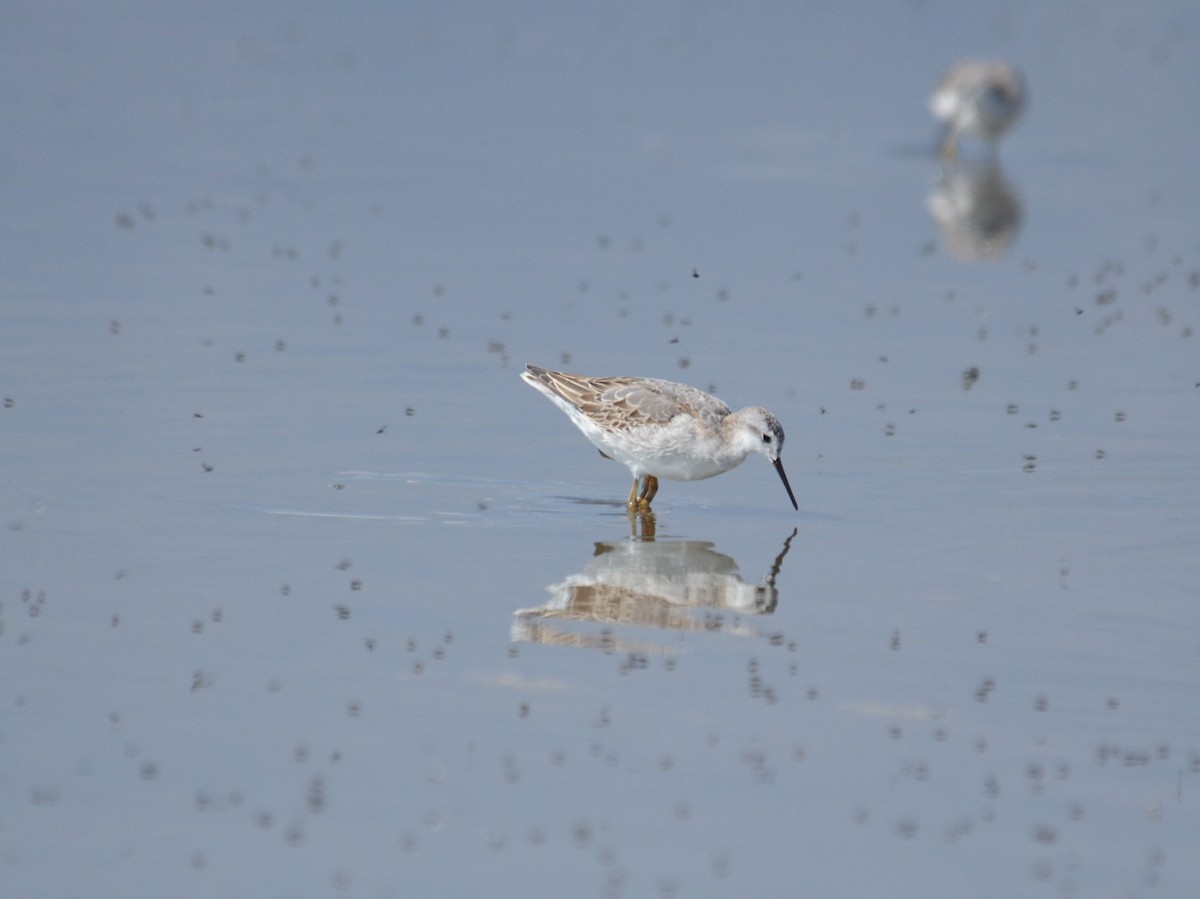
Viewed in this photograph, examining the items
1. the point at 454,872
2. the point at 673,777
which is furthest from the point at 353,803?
the point at 673,777

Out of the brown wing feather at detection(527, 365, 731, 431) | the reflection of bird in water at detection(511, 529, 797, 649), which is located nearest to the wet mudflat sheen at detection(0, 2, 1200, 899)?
the reflection of bird in water at detection(511, 529, 797, 649)

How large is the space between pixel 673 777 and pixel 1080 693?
2664mm

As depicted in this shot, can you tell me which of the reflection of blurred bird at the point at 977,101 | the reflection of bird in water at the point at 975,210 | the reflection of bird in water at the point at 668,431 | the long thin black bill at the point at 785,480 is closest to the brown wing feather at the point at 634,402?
the reflection of bird in water at the point at 668,431

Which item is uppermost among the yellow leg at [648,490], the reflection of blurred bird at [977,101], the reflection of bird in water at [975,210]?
the reflection of blurred bird at [977,101]

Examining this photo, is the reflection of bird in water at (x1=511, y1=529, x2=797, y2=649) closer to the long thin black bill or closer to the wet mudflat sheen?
the wet mudflat sheen

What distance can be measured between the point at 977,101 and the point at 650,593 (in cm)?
1929

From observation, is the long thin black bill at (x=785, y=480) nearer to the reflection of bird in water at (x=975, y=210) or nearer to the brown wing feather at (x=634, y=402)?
the brown wing feather at (x=634, y=402)

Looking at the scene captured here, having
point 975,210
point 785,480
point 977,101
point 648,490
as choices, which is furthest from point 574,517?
point 977,101

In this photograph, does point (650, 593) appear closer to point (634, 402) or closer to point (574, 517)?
point (574, 517)

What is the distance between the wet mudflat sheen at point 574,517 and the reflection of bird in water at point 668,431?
39 centimetres

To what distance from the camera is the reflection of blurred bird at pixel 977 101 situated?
2969 centimetres

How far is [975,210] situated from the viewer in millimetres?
25891

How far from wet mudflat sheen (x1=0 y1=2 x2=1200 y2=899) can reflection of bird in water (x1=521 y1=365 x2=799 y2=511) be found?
0.39 metres

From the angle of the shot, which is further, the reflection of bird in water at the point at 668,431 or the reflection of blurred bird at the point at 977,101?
the reflection of blurred bird at the point at 977,101
